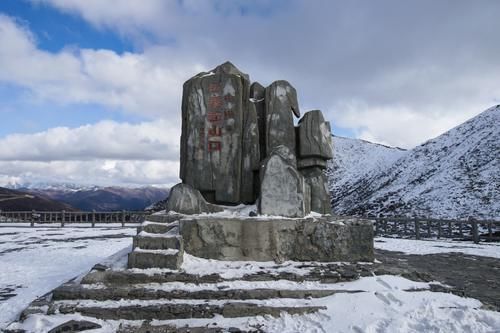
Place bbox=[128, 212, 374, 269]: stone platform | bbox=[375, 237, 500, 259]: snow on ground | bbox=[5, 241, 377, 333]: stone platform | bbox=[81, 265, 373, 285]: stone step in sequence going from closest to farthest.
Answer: bbox=[5, 241, 377, 333]: stone platform < bbox=[81, 265, 373, 285]: stone step < bbox=[128, 212, 374, 269]: stone platform < bbox=[375, 237, 500, 259]: snow on ground

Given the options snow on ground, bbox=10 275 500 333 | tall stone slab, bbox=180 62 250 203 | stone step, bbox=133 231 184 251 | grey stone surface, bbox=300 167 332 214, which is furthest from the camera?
grey stone surface, bbox=300 167 332 214

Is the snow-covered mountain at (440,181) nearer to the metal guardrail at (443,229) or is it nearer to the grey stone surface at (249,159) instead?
the metal guardrail at (443,229)

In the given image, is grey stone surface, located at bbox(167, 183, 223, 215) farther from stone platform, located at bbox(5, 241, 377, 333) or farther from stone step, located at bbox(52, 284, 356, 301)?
stone step, located at bbox(52, 284, 356, 301)

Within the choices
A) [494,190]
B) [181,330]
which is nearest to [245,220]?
[181,330]

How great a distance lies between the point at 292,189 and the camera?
6914 mm

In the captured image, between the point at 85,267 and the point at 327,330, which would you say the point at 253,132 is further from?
the point at 85,267

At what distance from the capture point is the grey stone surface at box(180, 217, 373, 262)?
6.51 m

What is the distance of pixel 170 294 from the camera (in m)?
5.12

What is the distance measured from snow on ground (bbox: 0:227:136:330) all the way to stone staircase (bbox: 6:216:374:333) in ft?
3.27

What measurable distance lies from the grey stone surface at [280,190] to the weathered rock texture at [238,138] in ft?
1.20

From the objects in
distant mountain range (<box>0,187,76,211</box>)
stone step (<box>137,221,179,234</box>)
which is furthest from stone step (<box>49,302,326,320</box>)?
distant mountain range (<box>0,187,76,211</box>)

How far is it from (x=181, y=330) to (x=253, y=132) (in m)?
4.25

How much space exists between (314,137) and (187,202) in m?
2.87

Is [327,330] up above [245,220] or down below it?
below
